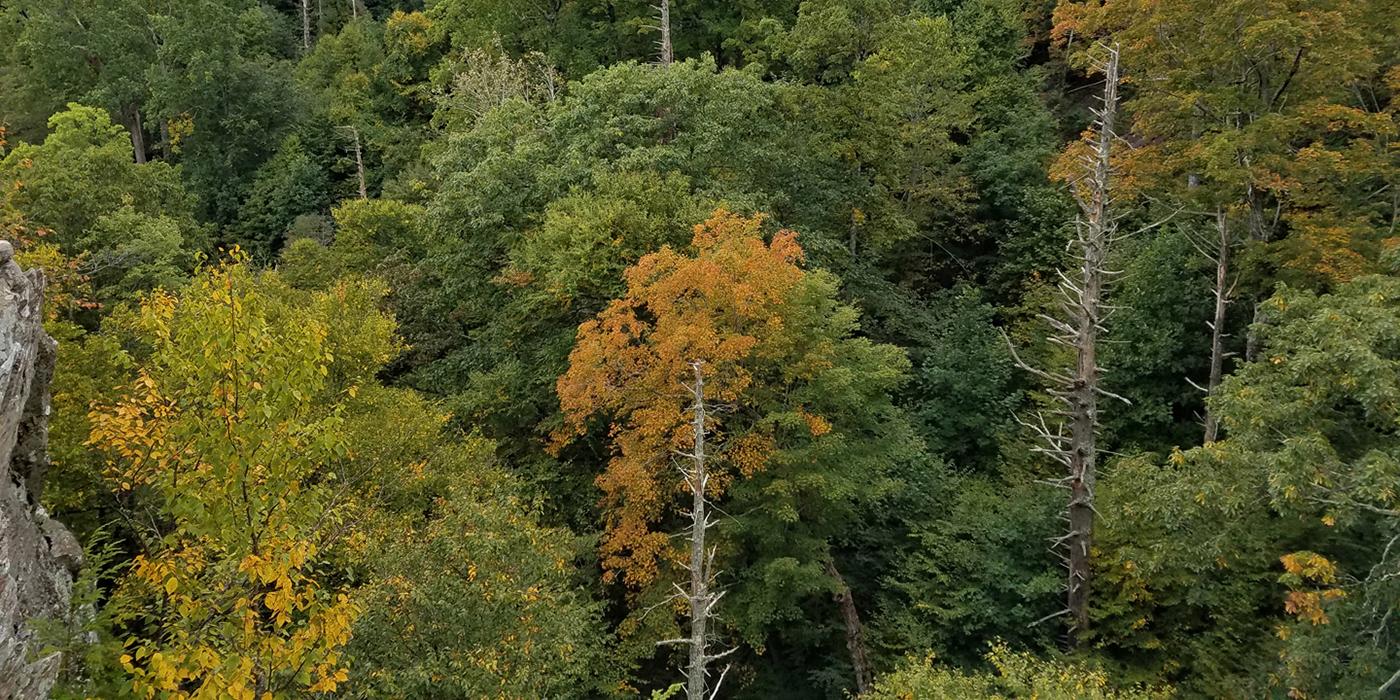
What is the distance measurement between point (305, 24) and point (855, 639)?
49.1m

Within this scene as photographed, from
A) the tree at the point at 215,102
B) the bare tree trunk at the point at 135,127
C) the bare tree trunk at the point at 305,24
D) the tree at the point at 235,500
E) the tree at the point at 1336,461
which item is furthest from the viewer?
the bare tree trunk at the point at 305,24

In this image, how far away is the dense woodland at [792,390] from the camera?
8133 mm

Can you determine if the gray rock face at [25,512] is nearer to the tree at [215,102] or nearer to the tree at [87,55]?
the tree at [215,102]

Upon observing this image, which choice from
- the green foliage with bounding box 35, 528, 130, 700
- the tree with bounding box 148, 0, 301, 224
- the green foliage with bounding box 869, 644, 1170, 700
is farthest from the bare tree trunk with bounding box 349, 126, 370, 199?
the green foliage with bounding box 869, 644, 1170, 700

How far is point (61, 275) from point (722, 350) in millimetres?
14542

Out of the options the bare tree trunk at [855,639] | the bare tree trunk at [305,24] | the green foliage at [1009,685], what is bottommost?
the bare tree trunk at [855,639]

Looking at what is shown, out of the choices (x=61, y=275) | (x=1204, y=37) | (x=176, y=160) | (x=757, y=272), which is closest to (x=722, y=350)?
(x=757, y=272)

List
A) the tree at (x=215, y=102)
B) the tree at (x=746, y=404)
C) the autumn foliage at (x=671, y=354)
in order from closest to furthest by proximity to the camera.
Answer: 1. the autumn foliage at (x=671, y=354)
2. the tree at (x=746, y=404)
3. the tree at (x=215, y=102)

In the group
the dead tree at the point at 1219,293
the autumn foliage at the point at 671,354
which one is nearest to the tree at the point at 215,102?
the autumn foliage at the point at 671,354

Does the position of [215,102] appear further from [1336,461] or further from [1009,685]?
[1336,461]

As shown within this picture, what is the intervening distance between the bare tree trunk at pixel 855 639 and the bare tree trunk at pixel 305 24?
151 ft

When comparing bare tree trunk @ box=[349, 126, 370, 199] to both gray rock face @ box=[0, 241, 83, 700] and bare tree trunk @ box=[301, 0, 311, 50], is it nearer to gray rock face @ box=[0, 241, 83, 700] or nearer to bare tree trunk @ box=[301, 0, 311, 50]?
bare tree trunk @ box=[301, 0, 311, 50]

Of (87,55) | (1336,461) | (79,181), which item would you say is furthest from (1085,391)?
(87,55)

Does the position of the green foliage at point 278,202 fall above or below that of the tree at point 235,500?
below
